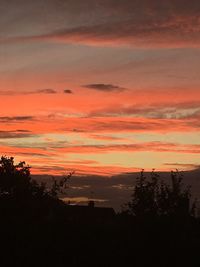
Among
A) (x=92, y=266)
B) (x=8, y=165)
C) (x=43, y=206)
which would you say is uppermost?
(x=8, y=165)

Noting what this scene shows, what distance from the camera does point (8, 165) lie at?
1117 inches

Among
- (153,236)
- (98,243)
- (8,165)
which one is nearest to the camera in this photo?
(98,243)

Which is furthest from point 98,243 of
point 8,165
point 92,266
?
point 8,165

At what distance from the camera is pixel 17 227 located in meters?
15.8

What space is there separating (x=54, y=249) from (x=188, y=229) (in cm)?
662

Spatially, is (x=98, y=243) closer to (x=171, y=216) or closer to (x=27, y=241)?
(x=27, y=241)

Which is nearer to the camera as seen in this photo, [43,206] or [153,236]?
[43,206]

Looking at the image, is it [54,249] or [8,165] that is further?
[8,165]

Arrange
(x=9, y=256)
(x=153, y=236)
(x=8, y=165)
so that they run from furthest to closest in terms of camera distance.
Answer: (x=8, y=165) < (x=153, y=236) < (x=9, y=256)

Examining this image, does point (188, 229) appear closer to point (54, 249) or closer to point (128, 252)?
point (128, 252)

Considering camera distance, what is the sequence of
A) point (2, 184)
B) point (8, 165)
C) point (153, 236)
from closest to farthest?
point (153, 236), point (2, 184), point (8, 165)

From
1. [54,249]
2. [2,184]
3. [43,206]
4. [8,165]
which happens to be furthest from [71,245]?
[8,165]

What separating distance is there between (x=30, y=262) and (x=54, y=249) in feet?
2.31

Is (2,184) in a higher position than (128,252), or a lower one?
higher
